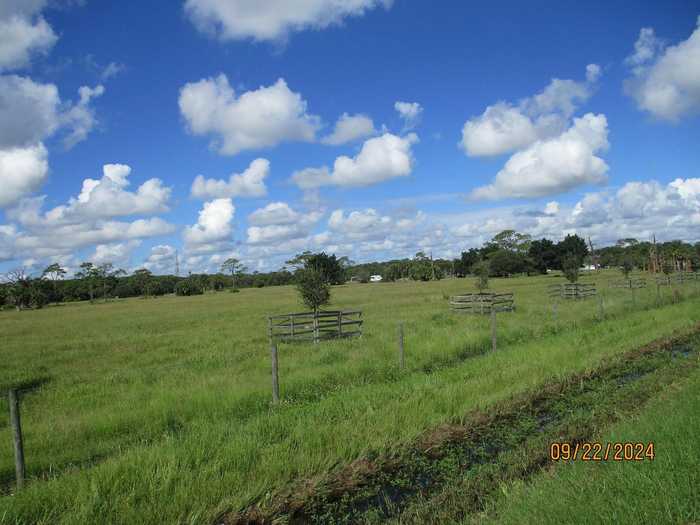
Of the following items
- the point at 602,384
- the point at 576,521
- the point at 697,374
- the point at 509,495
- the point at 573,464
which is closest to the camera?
the point at 576,521

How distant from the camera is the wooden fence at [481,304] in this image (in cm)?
2859

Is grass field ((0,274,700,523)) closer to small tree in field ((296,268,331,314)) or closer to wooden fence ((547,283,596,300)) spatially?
small tree in field ((296,268,331,314))

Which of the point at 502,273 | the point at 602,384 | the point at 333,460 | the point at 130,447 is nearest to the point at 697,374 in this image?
the point at 602,384

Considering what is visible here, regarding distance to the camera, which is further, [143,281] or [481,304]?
[143,281]

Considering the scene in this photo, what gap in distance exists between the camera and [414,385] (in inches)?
400

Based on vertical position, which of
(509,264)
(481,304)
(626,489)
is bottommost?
(481,304)

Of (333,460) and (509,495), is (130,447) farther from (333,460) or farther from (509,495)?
(509,495)

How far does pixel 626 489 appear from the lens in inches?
179

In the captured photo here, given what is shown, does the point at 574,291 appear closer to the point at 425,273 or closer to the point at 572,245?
the point at 572,245

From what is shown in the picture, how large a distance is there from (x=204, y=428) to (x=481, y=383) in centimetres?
579

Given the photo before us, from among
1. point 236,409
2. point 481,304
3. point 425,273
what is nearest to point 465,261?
point 425,273

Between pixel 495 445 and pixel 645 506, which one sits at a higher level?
pixel 645 506
